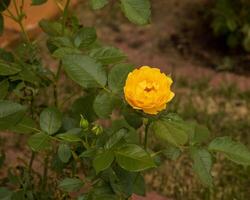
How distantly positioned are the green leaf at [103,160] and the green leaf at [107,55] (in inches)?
12.4

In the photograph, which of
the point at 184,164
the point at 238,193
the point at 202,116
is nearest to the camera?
the point at 238,193

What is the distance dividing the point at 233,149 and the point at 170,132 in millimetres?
212

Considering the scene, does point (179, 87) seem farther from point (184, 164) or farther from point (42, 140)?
point (42, 140)

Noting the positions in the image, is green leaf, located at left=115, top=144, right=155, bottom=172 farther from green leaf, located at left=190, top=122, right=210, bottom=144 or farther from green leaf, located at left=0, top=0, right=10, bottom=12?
green leaf, located at left=0, top=0, right=10, bottom=12

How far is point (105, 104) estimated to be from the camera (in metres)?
1.56

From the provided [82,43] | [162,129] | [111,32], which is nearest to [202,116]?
[111,32]

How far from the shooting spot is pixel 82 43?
1.80 m

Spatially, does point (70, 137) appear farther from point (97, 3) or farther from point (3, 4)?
point (3, 4)

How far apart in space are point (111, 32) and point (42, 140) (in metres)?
2.90

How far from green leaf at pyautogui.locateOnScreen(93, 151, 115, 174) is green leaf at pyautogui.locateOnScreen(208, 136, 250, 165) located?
A: 11.3 inches

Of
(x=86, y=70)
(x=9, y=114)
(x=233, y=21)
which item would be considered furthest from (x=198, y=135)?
(x=233, y=21)

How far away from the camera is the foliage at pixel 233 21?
13.4 feet

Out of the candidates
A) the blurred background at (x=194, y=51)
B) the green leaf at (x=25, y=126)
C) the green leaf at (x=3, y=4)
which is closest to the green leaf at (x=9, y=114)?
the green leaf at (x=25, y=126)

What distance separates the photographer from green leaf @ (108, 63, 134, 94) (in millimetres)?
1589
